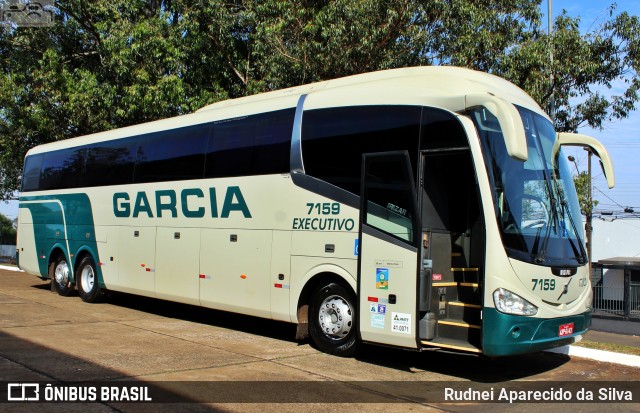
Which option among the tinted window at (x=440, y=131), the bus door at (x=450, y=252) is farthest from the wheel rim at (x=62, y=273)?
the tinted window at (x=440, y=131)

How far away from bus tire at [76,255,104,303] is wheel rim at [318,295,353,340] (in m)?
7.26

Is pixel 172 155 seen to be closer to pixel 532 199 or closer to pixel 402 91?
pixel 402 91

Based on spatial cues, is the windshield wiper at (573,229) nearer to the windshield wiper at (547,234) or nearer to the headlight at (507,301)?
the windshield wiper at (547,234)

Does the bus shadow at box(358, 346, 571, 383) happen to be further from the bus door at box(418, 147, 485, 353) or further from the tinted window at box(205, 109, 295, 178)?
the tinted window at box(205, 109, 295, 178)

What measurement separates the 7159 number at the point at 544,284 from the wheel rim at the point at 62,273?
11.9m

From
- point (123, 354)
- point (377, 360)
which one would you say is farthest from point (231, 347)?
point (377, 360)

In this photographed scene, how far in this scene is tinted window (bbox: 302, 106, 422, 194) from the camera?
7.70 m

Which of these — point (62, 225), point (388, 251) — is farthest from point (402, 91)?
point (62, 225)

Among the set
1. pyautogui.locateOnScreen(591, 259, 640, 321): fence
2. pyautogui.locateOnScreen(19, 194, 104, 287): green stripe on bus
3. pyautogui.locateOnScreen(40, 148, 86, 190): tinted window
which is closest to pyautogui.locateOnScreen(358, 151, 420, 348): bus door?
pyautogui.locateOnScreen(19, 194, 104, 287): green stripe on bus

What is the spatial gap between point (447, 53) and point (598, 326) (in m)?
7.43

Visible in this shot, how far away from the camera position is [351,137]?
27.4 ft

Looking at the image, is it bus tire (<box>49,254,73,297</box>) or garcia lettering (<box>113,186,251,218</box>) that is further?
bus tire (<box>49,254,73,297</box>)

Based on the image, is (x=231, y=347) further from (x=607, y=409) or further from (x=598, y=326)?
(x=598, y=326)

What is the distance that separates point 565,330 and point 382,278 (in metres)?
2.38
